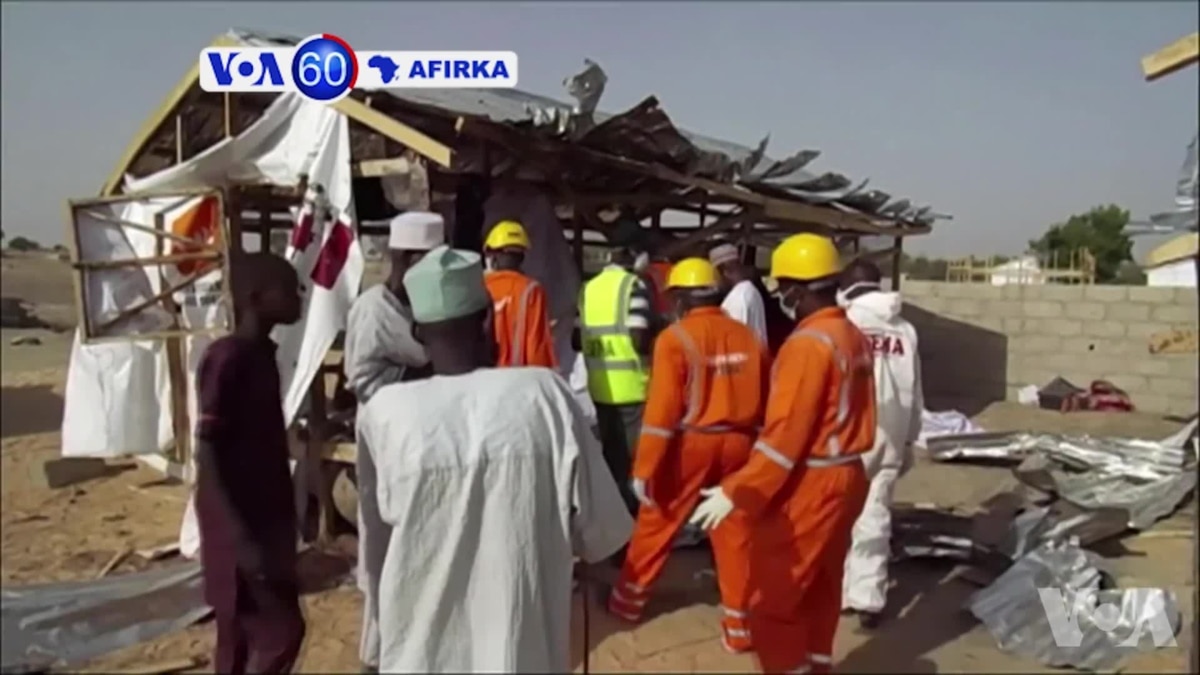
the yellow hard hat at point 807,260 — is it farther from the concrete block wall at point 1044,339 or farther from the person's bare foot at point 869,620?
the concrete block wall at point 1044,339

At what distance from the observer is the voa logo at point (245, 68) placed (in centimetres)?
504

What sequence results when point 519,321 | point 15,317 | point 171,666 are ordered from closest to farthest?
point 171,666
point 519,321
point 15,317

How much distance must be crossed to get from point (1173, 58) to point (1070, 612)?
2.54 m

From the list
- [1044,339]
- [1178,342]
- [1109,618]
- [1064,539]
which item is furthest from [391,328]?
[1044,339]

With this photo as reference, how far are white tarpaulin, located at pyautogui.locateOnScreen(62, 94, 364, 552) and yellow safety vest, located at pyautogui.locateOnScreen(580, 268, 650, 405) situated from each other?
4.19 ft

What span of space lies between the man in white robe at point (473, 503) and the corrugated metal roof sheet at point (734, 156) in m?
3.56

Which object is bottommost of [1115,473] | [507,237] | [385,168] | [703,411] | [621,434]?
[1115,473]

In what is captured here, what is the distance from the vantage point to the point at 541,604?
2590 mm

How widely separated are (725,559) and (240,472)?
2.07 metres

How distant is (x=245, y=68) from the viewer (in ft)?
17.2

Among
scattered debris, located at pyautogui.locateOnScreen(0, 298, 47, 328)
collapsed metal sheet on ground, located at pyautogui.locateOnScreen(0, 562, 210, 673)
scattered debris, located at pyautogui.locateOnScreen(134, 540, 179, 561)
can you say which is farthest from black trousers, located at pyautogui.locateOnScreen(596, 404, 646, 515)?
scattered debris, located at pyautogui.locateOnScreen(0, 298, 47, 328)

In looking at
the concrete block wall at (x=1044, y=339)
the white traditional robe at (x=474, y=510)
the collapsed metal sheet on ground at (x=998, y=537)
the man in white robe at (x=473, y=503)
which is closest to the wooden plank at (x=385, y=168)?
the man in white robe at (x=473, y=503)

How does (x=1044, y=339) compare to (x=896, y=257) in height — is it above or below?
below

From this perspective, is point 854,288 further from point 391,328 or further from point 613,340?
point 391,328
